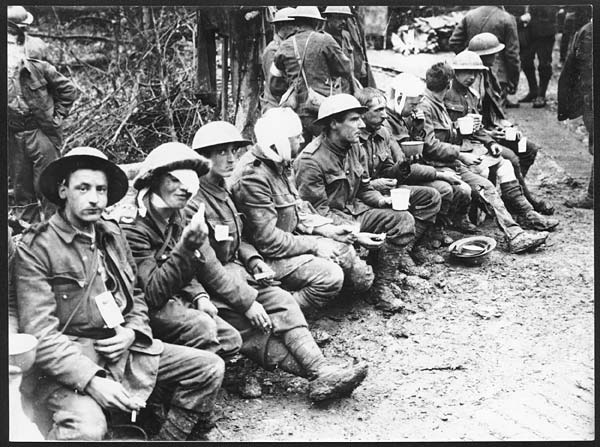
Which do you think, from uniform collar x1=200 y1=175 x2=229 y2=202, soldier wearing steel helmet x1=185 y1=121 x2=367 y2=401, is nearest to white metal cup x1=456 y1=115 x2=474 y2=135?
soldier wearing steel helmet x1=185 y1=121 x2=367 y2=401

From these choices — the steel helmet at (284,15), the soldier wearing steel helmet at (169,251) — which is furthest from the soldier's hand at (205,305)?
the steel helmet at (284,15)

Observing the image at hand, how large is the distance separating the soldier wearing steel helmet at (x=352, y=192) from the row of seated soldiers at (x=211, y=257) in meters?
0.01

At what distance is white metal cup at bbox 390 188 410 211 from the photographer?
272 inches

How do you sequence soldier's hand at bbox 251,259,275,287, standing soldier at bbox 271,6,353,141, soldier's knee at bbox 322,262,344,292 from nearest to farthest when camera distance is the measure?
soldier's hand at bbox 251,259,275,287
soldier's knee at bbox 322,262,344,292
standing soldier at bbox 271,6,353,141

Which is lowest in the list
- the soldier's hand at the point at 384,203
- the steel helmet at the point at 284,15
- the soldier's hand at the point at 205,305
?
the soldier's hand at the point at 205,305

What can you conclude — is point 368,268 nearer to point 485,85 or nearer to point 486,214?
point 486,214

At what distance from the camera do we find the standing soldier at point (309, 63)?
7336 millimetres

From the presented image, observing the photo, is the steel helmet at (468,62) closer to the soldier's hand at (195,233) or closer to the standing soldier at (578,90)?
the standing soldier at (578,90)

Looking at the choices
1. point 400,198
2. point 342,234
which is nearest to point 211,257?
point 342,234

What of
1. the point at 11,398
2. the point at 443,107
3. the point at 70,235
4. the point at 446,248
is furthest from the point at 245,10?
the point at 11,398

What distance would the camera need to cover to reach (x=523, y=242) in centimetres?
780

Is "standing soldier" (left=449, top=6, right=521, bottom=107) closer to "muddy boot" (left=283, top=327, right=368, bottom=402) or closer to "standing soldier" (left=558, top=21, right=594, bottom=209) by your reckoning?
"standing soldier" (left=558, top=21, right=594, bottom=209)

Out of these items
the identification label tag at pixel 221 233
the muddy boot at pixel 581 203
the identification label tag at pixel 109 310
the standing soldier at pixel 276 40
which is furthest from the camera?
the muddy boot at pixel 581 203

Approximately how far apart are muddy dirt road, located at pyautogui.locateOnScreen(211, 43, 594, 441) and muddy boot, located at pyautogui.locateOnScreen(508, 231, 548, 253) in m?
0.09
